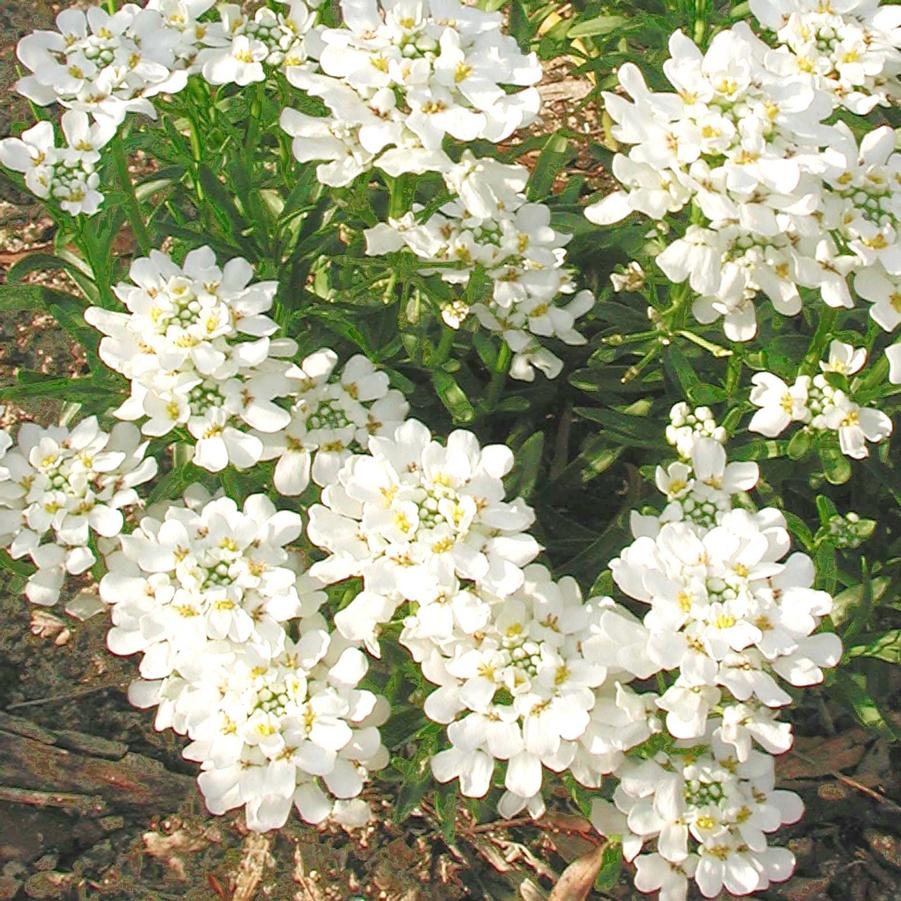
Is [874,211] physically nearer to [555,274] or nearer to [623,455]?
[555,274]

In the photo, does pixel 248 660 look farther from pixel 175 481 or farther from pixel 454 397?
pixel 454 397

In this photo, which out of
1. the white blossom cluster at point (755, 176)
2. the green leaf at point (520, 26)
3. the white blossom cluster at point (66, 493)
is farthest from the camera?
the green leaf at point (520, 26)

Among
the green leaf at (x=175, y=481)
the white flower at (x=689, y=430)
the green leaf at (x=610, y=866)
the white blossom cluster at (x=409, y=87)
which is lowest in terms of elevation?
the green leaf at (x=610, y=866)

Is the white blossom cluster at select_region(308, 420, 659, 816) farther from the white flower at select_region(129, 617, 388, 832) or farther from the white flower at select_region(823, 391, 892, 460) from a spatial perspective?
the white flower at select_region(823, 391, 892, 460)

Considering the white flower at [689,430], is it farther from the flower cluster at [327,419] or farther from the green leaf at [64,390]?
the green leaf at [64,390]

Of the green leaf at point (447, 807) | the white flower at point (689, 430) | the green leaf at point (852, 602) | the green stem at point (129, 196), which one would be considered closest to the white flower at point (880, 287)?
the white flower at point (689, 430)

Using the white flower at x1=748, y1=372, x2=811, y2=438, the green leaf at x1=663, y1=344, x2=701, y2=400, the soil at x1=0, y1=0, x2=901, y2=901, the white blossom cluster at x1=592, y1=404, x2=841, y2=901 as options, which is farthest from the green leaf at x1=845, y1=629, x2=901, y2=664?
the green leaf at x1=663, y1=344, x2=701, y2=400

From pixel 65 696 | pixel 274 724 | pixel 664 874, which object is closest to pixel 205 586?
pixel 274 724

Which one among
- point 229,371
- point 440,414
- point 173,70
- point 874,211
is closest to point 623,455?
point 440,414
